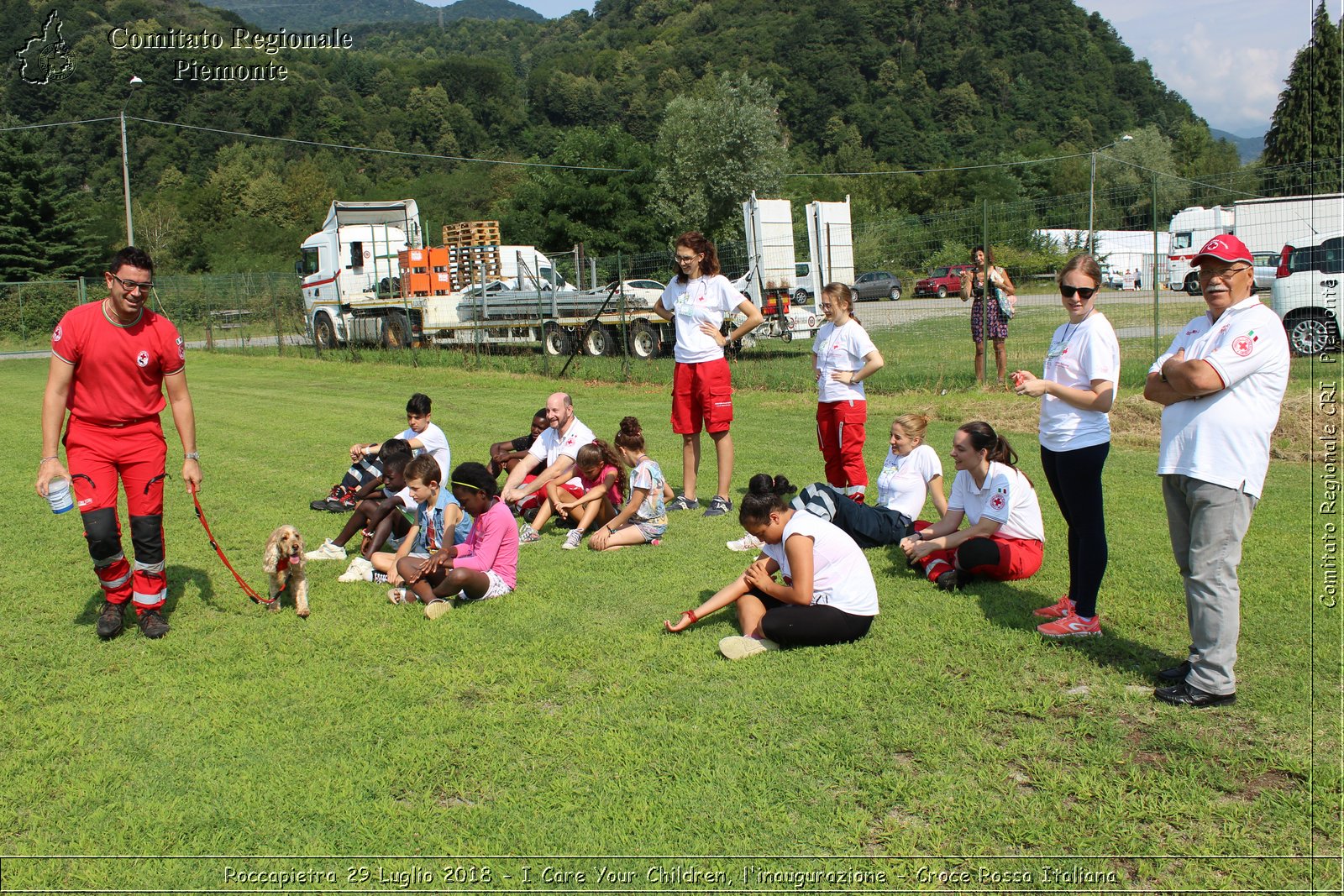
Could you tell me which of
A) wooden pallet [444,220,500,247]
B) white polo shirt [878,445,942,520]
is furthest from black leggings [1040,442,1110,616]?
wooden pallet [444,220,500,247]

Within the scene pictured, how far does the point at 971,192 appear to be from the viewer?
63312 mm

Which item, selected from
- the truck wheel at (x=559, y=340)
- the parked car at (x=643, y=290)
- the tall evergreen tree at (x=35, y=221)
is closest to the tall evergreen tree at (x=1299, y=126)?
the parked car at (x=643, y=290)

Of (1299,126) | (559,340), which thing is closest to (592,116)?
(1299,126)

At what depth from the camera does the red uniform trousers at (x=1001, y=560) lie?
5.80m

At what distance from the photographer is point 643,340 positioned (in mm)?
21000

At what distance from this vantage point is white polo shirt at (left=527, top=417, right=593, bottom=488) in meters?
7.75

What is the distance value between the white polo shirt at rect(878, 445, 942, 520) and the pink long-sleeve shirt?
8.70ft

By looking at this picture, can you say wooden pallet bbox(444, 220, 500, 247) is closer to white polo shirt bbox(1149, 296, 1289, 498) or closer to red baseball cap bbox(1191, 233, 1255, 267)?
red baseball cap bbox(1191, 233, 1255, 267)

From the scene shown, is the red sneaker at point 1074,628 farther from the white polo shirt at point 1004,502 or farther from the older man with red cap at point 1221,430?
the white polo shirt at point 1004,502

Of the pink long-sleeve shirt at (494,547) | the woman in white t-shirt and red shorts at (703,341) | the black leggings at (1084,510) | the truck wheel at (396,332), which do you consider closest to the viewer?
the black leggings at (1084,510)

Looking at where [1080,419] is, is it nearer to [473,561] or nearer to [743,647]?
[743,647]

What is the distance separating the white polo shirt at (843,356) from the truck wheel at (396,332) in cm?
1915

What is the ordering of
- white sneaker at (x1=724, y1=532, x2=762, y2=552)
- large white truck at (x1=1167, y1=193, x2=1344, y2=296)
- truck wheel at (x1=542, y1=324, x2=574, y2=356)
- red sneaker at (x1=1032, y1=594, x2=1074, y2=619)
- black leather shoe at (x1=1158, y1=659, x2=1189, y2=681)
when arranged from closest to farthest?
black leather shoe at (x1=1158, y1=659, x2=1189, y2=681), red sneaker at (x1=1032, y1=594, x2=1074, y2=619), white sneaker at (x1=724, y1=532, x2=762, y2=552), large white truck at (x1=1167, y1=193, x2=1344, y2=296), truck wheel at (x1=542, y1=324, x2=574, y2=356)

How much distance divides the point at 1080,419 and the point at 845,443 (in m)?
2.64
